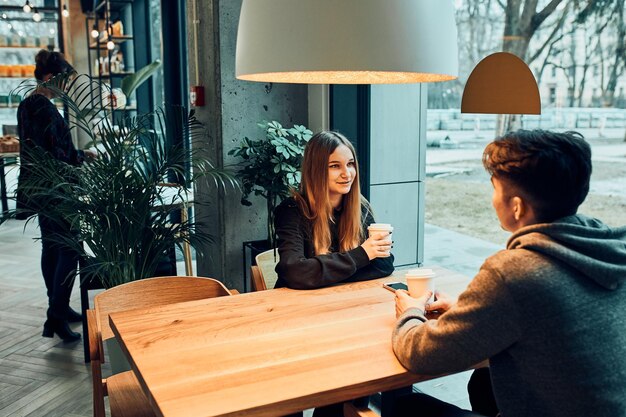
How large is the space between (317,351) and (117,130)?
6.63 feet

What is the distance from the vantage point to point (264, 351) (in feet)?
5.84

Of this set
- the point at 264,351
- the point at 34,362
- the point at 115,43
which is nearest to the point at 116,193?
the point at 34,362

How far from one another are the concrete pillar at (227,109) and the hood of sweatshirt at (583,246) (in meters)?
2.82

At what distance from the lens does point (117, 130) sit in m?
3.34

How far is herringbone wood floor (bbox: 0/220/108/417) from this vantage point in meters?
3.20

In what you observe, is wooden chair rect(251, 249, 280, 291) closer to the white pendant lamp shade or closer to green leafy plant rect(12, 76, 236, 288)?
green leafy plant rect(12, 76, 236, 288)

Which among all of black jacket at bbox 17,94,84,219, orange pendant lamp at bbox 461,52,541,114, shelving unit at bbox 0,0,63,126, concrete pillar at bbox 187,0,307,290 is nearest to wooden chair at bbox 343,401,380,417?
orange pendant lamp at bbox 461,52,541,114

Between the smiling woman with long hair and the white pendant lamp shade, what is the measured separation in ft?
3.71

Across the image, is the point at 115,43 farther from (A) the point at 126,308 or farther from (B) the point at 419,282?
(B) the point at 419,282

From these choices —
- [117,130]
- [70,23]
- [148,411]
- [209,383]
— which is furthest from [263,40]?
[70,23]

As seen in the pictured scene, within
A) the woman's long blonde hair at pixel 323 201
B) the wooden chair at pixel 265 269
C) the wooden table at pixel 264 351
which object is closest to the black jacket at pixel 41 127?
the wooden chair at pixel 265 269

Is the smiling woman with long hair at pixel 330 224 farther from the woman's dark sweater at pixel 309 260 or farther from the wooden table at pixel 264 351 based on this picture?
the wooden table at pixel 264 351

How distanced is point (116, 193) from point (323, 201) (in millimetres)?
1136

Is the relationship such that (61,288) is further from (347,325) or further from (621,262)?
(621,262)
